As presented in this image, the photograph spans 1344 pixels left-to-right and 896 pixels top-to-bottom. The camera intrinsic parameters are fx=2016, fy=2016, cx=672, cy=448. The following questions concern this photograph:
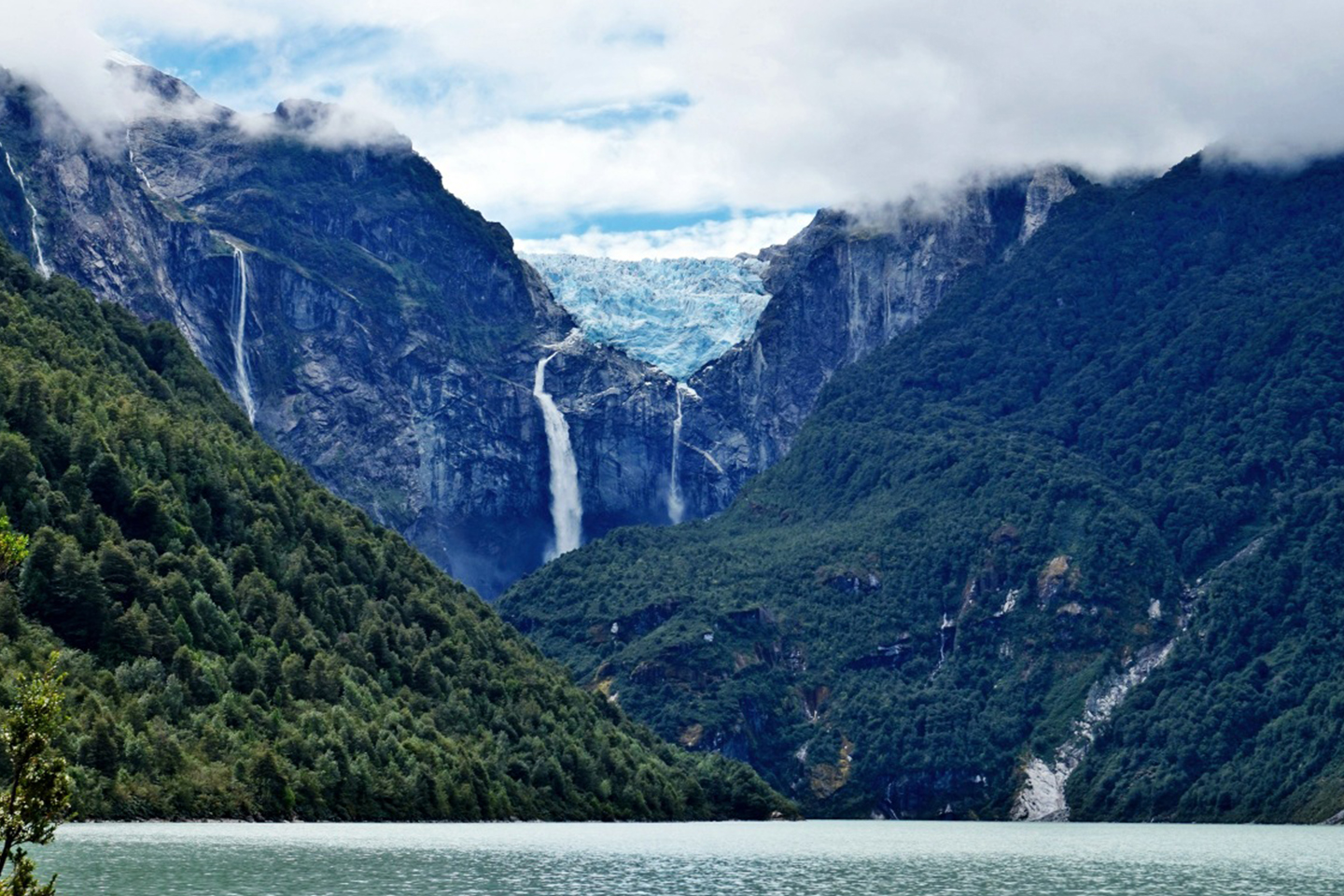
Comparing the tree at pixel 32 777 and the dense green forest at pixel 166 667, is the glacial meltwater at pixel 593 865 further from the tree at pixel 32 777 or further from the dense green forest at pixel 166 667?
the tree at pixel 32 777

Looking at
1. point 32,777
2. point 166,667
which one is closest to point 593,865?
point 166,667

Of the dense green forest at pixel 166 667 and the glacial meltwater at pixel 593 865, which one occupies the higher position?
the dense green forest at pixel 166 667

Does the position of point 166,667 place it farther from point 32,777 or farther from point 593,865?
point 32,777

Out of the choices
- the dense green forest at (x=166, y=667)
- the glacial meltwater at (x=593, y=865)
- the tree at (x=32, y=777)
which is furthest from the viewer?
the dense green forest at (x=166, y=667)

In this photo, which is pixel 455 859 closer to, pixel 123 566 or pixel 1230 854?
pixel 123 566

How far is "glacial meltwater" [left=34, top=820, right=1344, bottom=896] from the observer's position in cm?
10331

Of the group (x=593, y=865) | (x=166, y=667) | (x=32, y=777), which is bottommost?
(x=593, y=865)

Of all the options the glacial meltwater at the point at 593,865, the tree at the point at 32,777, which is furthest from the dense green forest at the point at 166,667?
the tree at the point at 32,777

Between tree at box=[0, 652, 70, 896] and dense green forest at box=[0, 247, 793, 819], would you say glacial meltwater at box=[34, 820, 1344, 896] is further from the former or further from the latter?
tree at box=[0, 652, 70, 896]

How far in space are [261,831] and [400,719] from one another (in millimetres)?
49771

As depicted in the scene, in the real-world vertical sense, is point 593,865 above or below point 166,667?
below

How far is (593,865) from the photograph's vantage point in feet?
420

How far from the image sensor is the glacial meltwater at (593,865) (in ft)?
339

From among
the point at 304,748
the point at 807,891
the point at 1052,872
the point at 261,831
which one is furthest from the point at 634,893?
the point at 304,748
